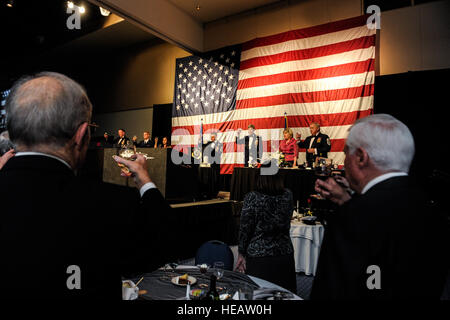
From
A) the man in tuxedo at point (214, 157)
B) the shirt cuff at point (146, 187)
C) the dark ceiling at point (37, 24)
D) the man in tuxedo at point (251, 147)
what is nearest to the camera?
the shirt cuff at point (146, 187)

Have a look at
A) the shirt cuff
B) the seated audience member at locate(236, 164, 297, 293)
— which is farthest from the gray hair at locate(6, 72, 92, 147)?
the seated audience member at locate(236, 164, 297, 293)

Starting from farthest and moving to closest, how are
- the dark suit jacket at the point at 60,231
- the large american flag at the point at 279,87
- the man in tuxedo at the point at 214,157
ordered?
the man in tuxedo at the point at 214,157
the large american flag at the point at 279,87
the dark suit jacket at the point at 60,231

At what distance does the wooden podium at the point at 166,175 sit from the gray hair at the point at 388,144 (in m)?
3.88

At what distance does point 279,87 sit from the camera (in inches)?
281

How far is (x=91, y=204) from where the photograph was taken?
730 millimetres

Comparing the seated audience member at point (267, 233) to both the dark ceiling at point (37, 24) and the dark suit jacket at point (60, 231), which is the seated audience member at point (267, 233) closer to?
the dark suit jacket at point (60, 231)

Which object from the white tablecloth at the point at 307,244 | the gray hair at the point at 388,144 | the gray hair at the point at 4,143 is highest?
the gray hair at the point at 4,143

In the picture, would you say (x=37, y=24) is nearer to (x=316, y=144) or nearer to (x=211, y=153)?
(x=211, y=153)

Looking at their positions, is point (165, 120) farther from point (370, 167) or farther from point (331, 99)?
point (370, 167)

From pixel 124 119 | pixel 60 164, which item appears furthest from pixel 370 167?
pixel 124 119

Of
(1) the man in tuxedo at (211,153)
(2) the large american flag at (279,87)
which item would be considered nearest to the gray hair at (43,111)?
(2) the large american flag at (279,87)

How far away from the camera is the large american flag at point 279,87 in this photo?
6.11 m

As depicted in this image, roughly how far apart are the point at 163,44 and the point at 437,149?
878 centimetres

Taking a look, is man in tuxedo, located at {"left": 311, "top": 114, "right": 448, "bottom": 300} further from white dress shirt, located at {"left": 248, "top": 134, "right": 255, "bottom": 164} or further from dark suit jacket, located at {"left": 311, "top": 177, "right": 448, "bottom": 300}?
white dress shirt, located at {"left": 248, "top": 134, "right": 255, "bottom": 164}
